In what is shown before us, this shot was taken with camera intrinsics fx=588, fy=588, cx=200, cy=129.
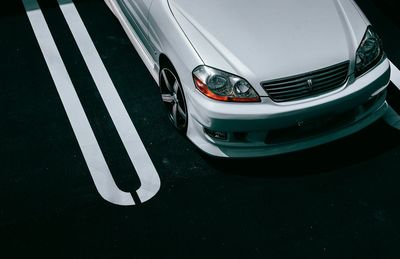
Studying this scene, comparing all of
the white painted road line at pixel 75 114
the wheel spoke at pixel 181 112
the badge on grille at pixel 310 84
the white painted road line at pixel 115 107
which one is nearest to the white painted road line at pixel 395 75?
the badge on grille at pixel 310 84

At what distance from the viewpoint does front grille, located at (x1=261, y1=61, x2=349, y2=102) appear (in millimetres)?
4996

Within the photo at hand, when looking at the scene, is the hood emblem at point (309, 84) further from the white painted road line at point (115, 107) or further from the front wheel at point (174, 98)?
the white painted road line at point (115, 107)

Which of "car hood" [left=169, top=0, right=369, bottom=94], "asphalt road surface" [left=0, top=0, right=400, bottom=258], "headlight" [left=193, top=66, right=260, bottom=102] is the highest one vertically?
"car hood" [left=169, top=0, right=369, bottom=94]

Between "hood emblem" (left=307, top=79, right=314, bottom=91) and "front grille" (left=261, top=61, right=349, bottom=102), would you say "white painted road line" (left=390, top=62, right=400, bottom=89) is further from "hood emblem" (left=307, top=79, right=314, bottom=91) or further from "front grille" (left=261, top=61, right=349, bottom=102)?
"hood emblem" (left=307, top=79, right=314, bottom=91)

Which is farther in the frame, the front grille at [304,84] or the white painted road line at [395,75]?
the white painted road line at [395,75]

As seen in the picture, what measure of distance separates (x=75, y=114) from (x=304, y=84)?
7.87ft

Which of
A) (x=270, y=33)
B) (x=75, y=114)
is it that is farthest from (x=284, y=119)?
(x=75, y=114)

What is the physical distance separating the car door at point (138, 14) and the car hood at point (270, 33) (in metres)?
0.42

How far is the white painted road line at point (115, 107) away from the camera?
545 cm

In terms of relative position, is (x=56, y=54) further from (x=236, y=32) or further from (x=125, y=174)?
(x=236, y=32)

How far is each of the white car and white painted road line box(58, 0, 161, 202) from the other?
52cm

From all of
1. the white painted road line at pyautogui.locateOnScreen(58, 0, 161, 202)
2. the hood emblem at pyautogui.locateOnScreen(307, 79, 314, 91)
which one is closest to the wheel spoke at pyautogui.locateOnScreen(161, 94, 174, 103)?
the white painted road line at pyautogui.locateOnScreen(58, 0, 161, 202)

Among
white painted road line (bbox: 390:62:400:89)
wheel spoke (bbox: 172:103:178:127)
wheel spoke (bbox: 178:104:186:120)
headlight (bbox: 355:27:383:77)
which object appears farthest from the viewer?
white painted road line (bbox: 390:62:400:89)

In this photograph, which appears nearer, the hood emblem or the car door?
the hood emblem
